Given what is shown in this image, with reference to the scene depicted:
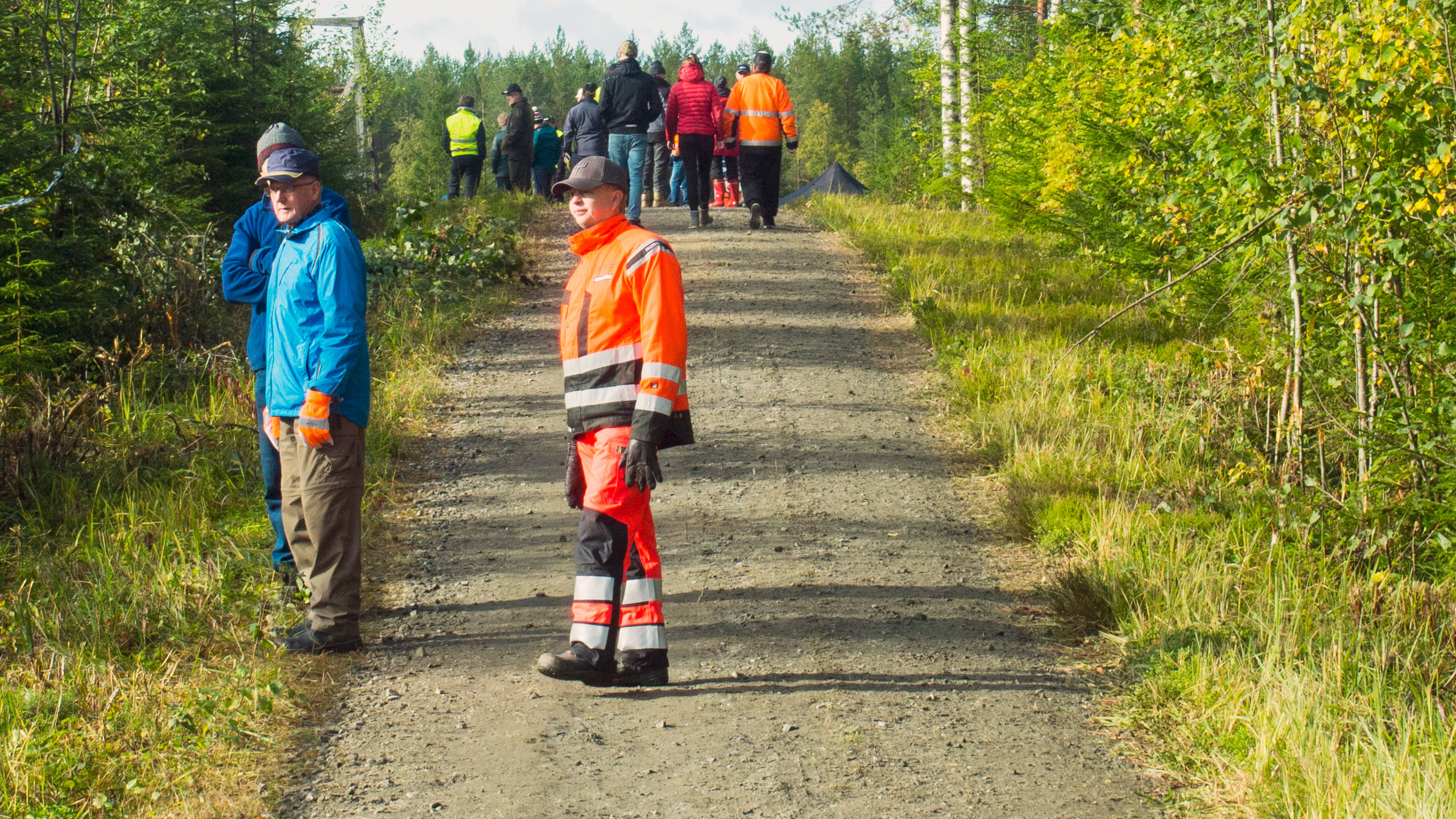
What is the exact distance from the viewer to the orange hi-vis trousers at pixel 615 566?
4.21m

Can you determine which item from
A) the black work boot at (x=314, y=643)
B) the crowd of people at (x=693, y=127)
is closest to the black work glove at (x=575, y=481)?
the black work boot at (x=314, y=643)

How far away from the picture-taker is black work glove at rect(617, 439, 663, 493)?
13.3 ft

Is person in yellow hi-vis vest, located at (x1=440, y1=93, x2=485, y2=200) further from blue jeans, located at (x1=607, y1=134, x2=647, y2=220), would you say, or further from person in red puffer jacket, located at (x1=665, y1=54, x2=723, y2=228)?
blue jeans, located at (x1=607, y1=134, x2=647, y2=220)

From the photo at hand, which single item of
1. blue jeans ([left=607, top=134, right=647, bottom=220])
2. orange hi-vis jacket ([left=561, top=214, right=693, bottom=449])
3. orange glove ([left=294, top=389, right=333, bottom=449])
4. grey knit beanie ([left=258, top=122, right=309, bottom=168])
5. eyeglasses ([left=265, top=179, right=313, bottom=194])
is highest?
blue jeans ([left=607, top=134, right=647, bottom=220])

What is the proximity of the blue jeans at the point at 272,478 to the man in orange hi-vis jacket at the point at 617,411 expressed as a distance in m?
1.48

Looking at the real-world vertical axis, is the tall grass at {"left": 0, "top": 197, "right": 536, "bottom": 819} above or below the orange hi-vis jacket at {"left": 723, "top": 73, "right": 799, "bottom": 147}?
below

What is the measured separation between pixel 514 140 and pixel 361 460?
1531 cm

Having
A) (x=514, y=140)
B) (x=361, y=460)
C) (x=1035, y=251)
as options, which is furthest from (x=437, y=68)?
(x=361, y=460)

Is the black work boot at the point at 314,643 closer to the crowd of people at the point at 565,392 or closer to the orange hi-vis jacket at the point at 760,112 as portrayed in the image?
the crowd of people at the point at 565,392

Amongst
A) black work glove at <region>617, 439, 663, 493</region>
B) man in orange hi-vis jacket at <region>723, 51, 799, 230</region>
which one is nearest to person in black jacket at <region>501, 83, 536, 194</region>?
man in orange hi-vis jacket at <region>723, 51, 799, 230</region>

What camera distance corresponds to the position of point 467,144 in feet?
63.5

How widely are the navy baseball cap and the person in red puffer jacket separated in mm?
8945

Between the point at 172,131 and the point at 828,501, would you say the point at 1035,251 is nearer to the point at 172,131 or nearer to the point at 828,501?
the point at 828,501

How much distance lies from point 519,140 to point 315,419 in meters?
15.5
